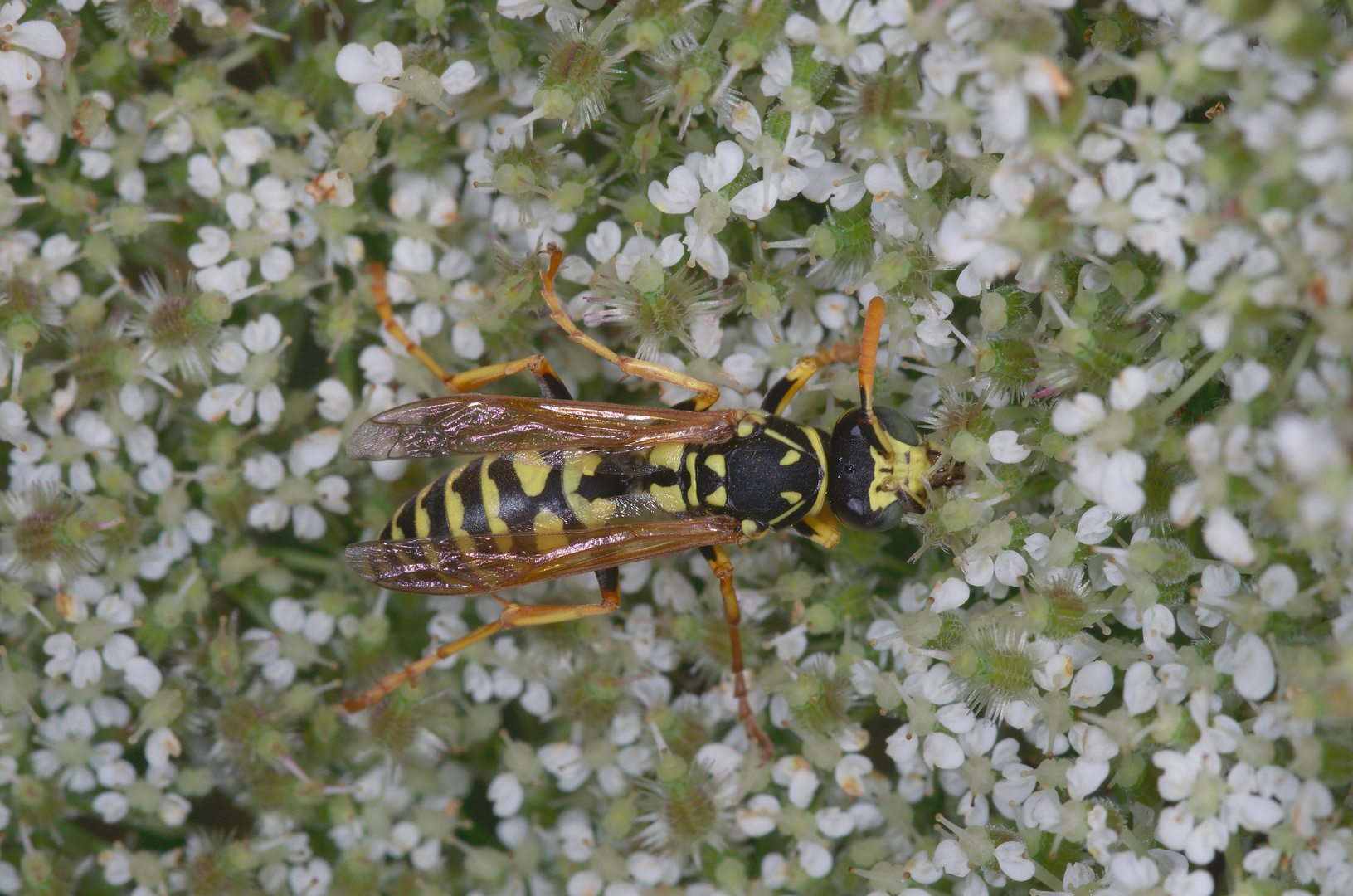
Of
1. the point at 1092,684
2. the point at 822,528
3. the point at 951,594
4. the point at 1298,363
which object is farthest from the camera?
the point at 822,528

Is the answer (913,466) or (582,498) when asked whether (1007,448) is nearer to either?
(913,466)

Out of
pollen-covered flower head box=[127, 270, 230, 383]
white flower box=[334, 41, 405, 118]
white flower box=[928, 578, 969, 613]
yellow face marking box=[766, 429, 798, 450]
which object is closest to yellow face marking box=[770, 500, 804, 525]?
yellow face marking box=[766, 429, 798, 450]

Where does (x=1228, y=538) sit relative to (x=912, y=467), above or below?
above

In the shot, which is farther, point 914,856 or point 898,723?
point 898,723

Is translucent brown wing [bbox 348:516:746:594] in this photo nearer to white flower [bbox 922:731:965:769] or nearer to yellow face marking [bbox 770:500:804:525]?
yellow face marking [bbox 770:500:804:525]

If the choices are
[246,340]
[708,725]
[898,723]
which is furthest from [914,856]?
[246,340]

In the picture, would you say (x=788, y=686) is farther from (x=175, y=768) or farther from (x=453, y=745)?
(x=175, y=768)

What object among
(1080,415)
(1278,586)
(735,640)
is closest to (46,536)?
(735,640)

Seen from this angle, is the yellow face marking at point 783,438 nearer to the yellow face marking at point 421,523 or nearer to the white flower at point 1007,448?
the white flower at point 1007,448
